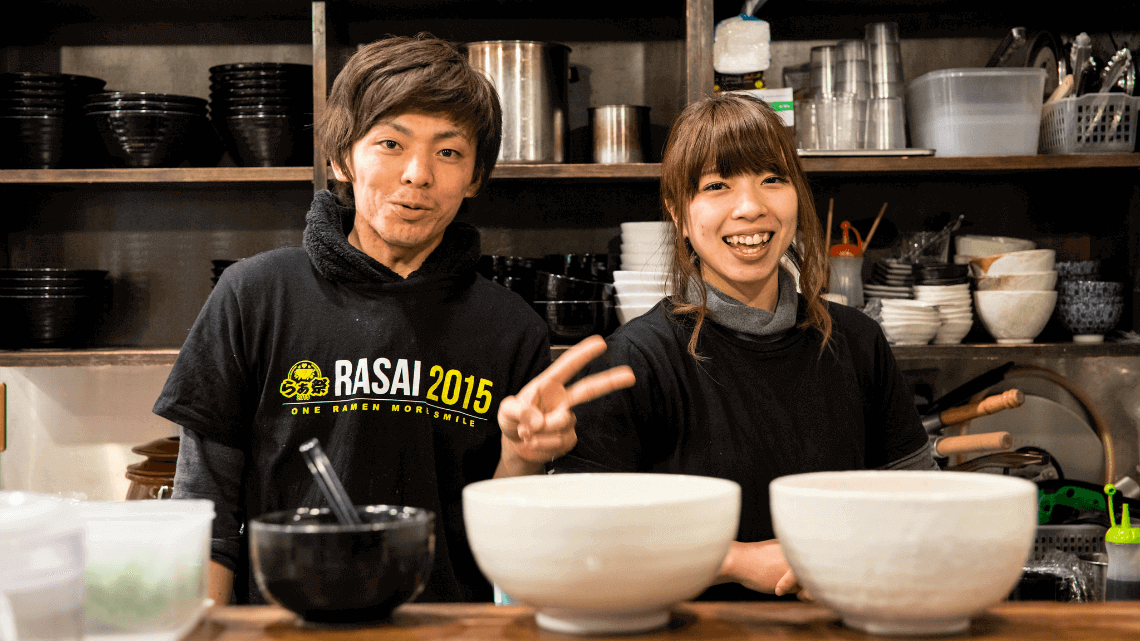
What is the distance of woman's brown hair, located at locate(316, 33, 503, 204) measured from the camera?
1396 mm

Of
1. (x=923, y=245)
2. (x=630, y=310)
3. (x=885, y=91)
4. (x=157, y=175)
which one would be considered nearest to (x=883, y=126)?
(x=885, y=91)

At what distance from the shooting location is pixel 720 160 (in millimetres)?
1391

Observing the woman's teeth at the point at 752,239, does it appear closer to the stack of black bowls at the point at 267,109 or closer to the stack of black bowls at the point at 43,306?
the stack of black bowls at the point at 267,109

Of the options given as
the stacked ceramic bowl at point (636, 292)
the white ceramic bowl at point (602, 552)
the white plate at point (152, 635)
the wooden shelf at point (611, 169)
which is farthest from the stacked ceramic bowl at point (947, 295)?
the white plate at point (152, 635)

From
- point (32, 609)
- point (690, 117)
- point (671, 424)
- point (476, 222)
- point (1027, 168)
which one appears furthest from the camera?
point (476, 222)

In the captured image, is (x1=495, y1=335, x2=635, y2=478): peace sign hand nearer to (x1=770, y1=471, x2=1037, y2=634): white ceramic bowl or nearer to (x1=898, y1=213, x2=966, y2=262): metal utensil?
(x1=770, y1=471, x2=1037, y2=634): white ceramic bowl

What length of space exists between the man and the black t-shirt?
14cm

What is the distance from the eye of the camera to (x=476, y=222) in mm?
2557

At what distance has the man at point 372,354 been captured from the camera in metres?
1.35

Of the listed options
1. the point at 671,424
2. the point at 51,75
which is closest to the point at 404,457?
the point at 671,424

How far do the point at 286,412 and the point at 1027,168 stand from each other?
70.4 inches

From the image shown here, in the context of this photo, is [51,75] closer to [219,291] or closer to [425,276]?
[219,291]

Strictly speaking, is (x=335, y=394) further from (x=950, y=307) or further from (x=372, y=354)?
(x=950, y=307)

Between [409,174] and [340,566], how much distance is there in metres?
0.79
